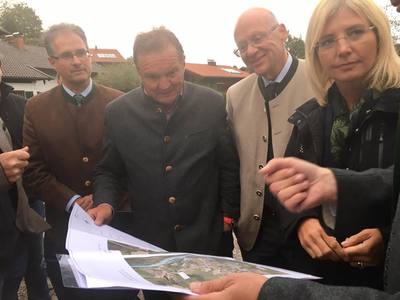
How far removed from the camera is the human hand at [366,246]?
1586 millimetres

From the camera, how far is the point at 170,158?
2.49 meters

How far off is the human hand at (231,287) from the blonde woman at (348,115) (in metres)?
0.57

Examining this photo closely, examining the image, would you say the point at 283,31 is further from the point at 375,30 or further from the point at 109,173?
the point at 109,173

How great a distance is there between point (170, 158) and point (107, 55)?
6133 cm

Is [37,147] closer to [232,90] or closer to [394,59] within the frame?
[232,90]

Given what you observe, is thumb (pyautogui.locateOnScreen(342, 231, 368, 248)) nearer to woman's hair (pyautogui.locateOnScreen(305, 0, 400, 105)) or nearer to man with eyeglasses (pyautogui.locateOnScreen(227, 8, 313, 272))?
woman's hair (pyautogui.locateOnScreen(305, 0, 400, 105))

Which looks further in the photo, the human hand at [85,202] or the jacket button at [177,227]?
the human hand at [85,202]

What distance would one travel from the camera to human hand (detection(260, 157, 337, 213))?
1.31 m

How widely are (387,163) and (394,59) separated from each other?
0.54 metres

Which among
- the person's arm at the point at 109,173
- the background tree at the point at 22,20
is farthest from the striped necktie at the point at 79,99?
the background tree at the point at 22,20

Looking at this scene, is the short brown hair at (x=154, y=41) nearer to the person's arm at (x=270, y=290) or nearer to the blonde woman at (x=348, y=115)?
the blonde woman at (x=348, y=115)

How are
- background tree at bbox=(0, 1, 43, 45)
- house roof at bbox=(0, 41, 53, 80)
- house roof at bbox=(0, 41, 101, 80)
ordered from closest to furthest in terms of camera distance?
house roof at bbox=(0, 41, 53, 80)
house roof at bbox=(0, 41, 101, 80)
background tree at bbox=(0, 1, 43, 45)

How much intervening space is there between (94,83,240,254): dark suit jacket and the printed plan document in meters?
0.80

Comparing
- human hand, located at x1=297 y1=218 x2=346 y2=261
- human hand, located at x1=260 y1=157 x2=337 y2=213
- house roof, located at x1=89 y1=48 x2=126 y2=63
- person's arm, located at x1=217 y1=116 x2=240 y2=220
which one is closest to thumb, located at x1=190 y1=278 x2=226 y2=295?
human hand, located at x1=260 y1=157 x2=337 y2=213
